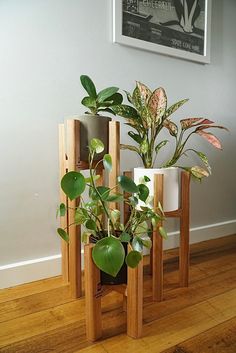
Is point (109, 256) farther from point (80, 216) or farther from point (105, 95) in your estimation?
point (105, 95)

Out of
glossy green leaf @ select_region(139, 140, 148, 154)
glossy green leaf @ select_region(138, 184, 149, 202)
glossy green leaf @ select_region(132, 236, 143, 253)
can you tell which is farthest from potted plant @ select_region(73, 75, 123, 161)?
glossy green leaf @ select_region(132, 236, 143, 253)

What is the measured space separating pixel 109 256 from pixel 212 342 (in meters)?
0.46

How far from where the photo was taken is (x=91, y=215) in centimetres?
82

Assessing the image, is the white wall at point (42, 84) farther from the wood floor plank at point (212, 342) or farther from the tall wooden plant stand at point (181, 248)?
the wood floor plank at point (212, 342)

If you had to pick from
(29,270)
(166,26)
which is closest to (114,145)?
(29,270)

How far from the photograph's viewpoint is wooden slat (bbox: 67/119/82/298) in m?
0.92

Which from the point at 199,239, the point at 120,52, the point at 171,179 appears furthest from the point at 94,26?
the point at 199,239

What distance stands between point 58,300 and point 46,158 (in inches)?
24.9

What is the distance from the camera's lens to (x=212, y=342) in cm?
76

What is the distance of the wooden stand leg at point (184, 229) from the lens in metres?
1.08

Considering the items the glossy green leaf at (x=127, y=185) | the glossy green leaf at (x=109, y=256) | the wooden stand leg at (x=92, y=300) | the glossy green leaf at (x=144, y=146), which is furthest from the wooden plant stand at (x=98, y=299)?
the glossy green leaf at (x=144, y=146)

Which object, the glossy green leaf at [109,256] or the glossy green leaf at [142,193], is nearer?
the glossy green leaf at [109,256]

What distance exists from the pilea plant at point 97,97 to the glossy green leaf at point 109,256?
520mm

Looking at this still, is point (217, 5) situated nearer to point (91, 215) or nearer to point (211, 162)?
point (211, 162)
